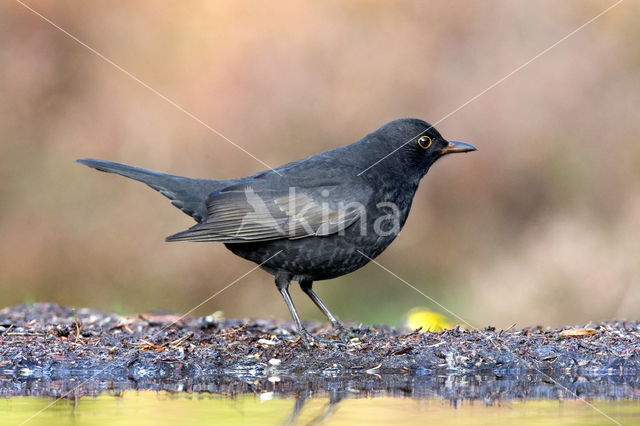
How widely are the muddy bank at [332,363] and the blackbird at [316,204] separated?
615mm

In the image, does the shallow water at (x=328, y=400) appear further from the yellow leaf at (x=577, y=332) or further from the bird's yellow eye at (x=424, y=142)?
the bird's yellow eye at (x=424, y=142)

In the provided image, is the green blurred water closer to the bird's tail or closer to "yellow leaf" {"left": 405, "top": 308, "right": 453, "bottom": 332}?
the bird's tail

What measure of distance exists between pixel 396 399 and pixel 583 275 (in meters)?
7.65

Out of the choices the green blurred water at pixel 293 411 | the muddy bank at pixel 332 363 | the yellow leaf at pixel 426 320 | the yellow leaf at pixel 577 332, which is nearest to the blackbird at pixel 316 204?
the muddy bank at pixel 332 363

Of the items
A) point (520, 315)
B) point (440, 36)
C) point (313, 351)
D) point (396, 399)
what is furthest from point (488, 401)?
point (440, 36)

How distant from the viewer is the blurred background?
11406 millimetres

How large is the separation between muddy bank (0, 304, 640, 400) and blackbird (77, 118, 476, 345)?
0.62 metres

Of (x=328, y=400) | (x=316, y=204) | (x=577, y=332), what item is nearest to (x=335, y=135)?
(x=316, y=204)

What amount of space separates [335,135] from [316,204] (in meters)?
6.29

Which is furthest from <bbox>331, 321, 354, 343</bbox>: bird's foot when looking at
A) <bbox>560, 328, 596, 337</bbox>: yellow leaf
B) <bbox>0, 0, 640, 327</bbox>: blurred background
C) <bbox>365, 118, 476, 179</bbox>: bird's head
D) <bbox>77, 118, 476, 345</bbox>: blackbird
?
<bbox>0, 0, 640, 327</bbox>: blurred background

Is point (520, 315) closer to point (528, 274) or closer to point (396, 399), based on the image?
point (528, 274)

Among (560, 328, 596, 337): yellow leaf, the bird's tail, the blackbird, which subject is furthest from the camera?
the bird's tail

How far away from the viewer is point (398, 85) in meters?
12.9

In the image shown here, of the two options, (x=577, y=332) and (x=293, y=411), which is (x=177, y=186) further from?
(x=293, y=411)
